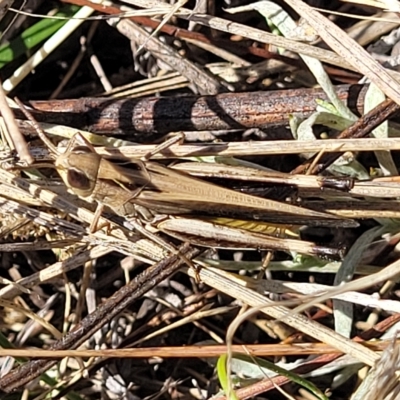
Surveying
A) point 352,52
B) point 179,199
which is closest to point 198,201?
point 179,199

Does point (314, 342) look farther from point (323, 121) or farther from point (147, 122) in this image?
point (147, 122)

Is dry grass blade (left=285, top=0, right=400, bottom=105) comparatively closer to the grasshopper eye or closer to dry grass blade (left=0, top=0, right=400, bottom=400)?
dry grass blade (left=0, top=0, right=400, bottom=400)

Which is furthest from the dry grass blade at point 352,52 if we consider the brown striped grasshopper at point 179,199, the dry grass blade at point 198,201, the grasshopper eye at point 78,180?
the grasshopper eye at point 78,180

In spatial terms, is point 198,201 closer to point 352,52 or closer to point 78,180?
point 78,180

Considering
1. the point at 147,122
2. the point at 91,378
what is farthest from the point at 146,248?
the point at 91,378

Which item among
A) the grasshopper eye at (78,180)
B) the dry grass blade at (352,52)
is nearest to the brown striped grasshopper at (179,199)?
the grasshopper eye at (78,180)

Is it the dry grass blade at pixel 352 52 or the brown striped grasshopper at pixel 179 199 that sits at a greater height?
the dry grass blade at pixel 352 52

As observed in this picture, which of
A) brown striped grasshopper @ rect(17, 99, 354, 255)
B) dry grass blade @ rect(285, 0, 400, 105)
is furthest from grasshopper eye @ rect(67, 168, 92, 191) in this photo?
dry grass blade @ rect(285, 0, 400, 105)

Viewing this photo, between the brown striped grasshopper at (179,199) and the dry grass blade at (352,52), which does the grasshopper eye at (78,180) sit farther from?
the dry grass blade at (352,52)
